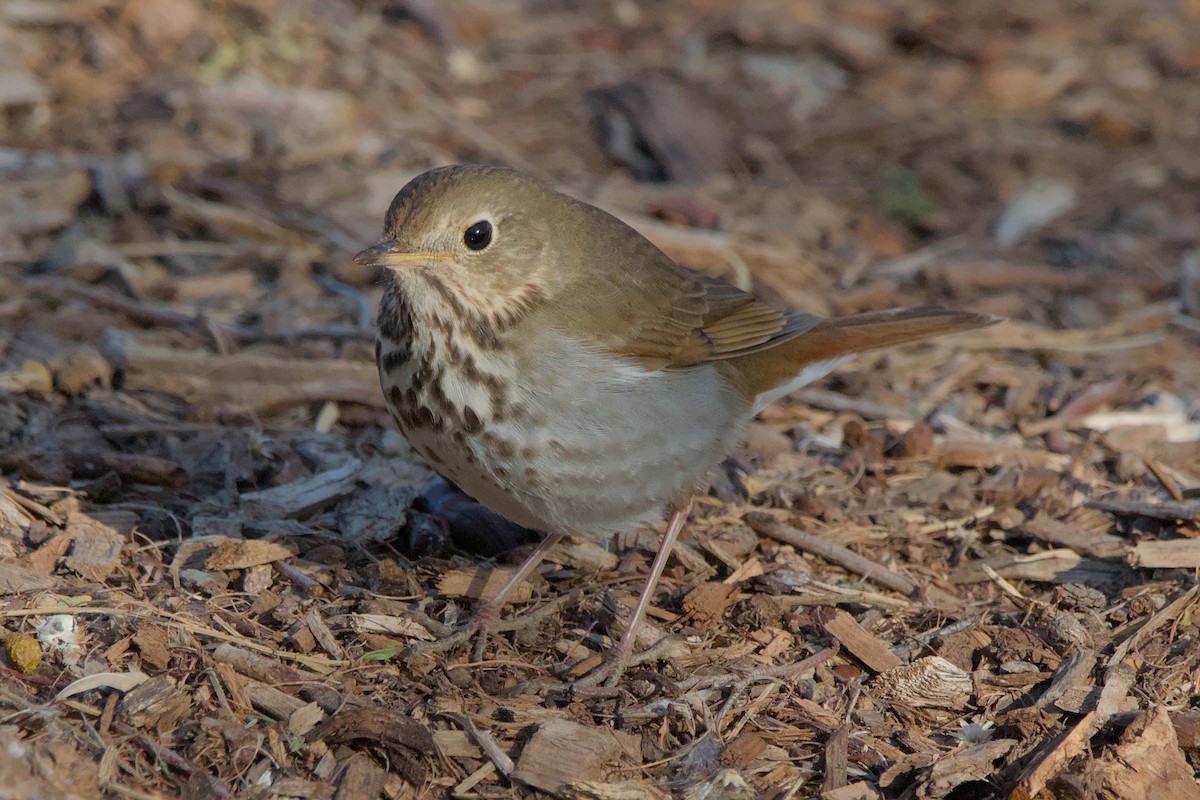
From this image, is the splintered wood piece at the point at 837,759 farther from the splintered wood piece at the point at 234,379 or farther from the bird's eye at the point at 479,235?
the splintered wood piece at the point at 234,379

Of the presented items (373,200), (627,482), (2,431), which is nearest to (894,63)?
(373,200)

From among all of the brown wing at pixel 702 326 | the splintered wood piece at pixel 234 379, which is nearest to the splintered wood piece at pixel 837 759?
the brown wing at pixel 702 326

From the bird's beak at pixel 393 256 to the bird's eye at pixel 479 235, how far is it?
0.31 feet

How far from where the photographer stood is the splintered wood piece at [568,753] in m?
3.76

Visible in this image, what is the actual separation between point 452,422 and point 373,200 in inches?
134

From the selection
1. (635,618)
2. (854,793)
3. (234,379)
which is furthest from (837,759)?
(234,379)

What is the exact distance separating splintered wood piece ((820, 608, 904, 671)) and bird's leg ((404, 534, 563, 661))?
3.60ft

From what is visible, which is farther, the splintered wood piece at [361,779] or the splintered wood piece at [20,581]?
the splintered wood piece at [20,581]

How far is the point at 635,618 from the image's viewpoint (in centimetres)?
450

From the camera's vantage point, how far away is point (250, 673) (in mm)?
3982

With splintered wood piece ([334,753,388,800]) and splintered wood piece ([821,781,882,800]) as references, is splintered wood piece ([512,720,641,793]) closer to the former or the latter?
splintered wood piece ([334,753,388,800])

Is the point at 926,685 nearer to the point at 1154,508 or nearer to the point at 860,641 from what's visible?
the point at 860,641

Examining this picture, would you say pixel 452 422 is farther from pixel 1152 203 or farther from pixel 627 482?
pixel 1152 203

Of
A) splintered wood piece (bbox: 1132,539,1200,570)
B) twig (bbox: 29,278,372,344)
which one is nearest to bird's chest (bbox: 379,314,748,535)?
splintered wood piece (bbox: 1132,539,1200,570)
